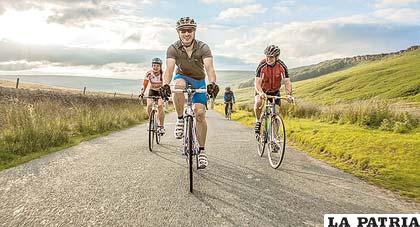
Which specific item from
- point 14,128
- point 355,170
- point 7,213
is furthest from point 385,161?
point 14,128

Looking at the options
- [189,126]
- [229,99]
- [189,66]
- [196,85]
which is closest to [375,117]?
[196,85]

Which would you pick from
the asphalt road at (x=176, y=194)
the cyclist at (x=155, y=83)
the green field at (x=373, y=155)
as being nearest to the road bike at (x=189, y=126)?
the asphalt road at (x=176, y=194)

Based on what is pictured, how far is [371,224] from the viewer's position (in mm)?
4277

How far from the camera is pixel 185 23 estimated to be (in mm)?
6227

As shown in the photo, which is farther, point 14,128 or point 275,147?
point 14,128

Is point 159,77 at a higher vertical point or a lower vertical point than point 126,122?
higher

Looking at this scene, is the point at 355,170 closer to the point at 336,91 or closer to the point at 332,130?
the point at 332,130

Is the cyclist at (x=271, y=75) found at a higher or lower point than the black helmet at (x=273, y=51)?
lower

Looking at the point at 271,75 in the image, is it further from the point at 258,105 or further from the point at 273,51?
the point at 258,105

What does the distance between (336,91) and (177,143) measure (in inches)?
5252

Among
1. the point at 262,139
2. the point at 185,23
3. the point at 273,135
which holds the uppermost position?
the point at 185,23

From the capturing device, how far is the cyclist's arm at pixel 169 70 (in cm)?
629

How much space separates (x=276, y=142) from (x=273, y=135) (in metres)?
0.33

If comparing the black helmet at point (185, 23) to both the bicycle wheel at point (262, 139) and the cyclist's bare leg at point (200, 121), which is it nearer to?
the cyclist's bare leg at point (200, 121)
